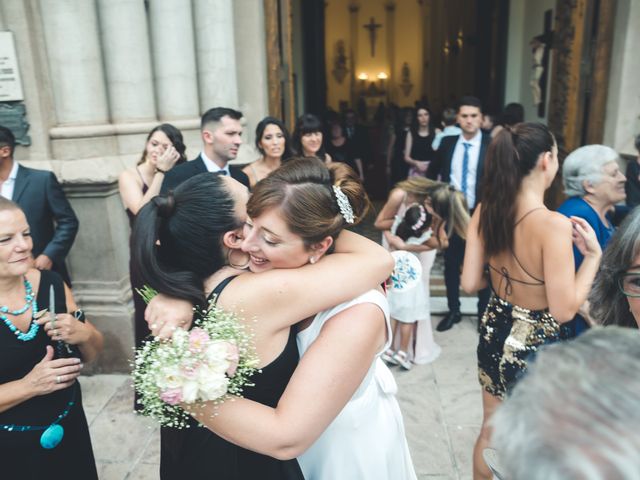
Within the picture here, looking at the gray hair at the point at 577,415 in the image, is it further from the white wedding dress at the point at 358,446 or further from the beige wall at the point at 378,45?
the beige wall at the point at 378,45

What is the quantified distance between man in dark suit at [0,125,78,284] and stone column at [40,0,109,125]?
0.59 metres

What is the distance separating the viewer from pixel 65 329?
6.61 ft

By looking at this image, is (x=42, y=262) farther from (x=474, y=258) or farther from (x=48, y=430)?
(x=474, y=258)

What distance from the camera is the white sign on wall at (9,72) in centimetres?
382

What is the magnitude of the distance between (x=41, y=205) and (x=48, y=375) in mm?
2135

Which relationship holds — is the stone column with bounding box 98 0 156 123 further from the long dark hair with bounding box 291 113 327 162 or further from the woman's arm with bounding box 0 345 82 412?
the woman's arm with bounding box 0 345 82 412

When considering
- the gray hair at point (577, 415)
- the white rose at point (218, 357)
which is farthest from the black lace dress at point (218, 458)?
the gray hair at point (577, 415)

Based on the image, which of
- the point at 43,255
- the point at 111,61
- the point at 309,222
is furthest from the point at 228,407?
the point at 111,61

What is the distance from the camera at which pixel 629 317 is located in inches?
63.0

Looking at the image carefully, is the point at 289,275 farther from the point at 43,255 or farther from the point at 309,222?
the point at 43,255

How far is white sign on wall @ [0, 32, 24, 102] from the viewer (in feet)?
12.5

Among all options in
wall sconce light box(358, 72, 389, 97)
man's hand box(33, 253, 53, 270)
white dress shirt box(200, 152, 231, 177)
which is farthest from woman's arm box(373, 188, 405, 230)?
wall sconce light box(358, 72, 389, 97)

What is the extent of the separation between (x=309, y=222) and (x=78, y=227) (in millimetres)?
3046

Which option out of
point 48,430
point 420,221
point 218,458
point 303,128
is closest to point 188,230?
point 218,458
